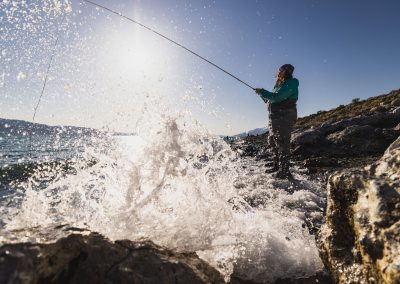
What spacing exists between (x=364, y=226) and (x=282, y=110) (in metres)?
7.36

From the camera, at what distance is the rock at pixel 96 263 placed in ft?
6.82

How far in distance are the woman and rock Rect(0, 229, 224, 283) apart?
7.02m

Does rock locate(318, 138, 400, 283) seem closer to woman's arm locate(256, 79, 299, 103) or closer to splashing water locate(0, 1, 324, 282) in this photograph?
splashing water locate(0, 1, 324, 282)

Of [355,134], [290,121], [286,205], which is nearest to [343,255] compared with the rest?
[286,205]

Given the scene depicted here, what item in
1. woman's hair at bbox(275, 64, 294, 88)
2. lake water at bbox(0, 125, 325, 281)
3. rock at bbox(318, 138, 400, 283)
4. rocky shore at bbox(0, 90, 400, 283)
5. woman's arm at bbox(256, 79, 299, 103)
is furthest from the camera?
woman's hair at bbox(275, 64, 294, 88)

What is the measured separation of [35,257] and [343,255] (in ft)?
8.60

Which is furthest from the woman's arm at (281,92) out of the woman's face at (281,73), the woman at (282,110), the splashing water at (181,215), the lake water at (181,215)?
the splashing water at (181,215)

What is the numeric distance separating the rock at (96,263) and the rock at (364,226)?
46.0 inches

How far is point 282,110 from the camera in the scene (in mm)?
9742

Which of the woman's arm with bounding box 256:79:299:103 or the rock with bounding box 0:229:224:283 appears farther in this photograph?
the woman's arm with bounding box 256:79:299:103

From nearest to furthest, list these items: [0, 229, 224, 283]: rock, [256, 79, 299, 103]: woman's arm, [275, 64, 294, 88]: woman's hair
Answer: [0, 229, 224, 283]: rock < [256, 79, 299, 103]: woman's arm < [275, 64, 294, 88]: woman's hair

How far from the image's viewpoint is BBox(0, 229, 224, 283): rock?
2.08 metres

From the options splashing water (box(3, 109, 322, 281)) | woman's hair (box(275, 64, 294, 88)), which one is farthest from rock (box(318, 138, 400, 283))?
woman's hair (box(275, 64, 294, 88))

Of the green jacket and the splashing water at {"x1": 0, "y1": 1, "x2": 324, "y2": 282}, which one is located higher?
the green jacket
